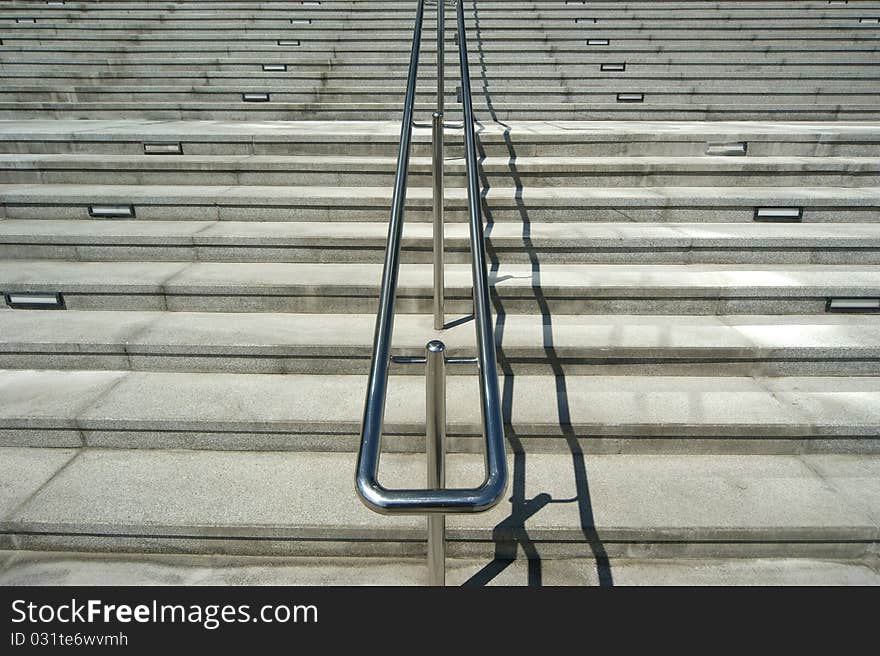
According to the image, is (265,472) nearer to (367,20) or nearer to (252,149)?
(252,149)

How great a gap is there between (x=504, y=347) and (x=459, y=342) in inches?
8.6

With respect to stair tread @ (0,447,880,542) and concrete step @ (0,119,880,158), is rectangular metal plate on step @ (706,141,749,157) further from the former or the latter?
stair tread @ (0,447,880,542)

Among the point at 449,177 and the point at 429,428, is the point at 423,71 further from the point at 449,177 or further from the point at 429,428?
the point at 429,428

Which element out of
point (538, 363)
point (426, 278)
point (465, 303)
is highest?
point (426, 278)

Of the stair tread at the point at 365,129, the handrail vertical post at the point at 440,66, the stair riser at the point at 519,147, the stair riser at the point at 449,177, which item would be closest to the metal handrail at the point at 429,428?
the handrail vertical post at the point at 440,66

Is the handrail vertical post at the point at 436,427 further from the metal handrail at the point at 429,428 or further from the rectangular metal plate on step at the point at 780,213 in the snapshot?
the rectangular metal plate on step at the point at 780,213

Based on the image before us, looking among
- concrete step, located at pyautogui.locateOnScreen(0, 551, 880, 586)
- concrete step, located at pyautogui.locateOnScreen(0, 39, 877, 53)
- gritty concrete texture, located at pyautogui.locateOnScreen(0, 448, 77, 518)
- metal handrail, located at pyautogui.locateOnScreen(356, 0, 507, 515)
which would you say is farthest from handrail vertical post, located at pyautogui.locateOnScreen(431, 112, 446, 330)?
concrete step, located at pyautogui.locateOnScreen(0, 39, 877, 53)

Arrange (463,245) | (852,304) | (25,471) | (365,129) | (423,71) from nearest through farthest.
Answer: (25,471), (852,304), (463,245), (365,129), (423,71)

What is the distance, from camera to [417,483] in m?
2.08

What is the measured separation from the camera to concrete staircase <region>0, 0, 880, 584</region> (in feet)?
6.28

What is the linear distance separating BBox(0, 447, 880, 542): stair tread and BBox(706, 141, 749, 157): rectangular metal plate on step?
8.71 feet

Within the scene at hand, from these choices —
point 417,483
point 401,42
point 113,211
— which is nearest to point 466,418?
point 417,483

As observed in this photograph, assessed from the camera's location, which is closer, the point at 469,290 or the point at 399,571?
the point at 399,571
